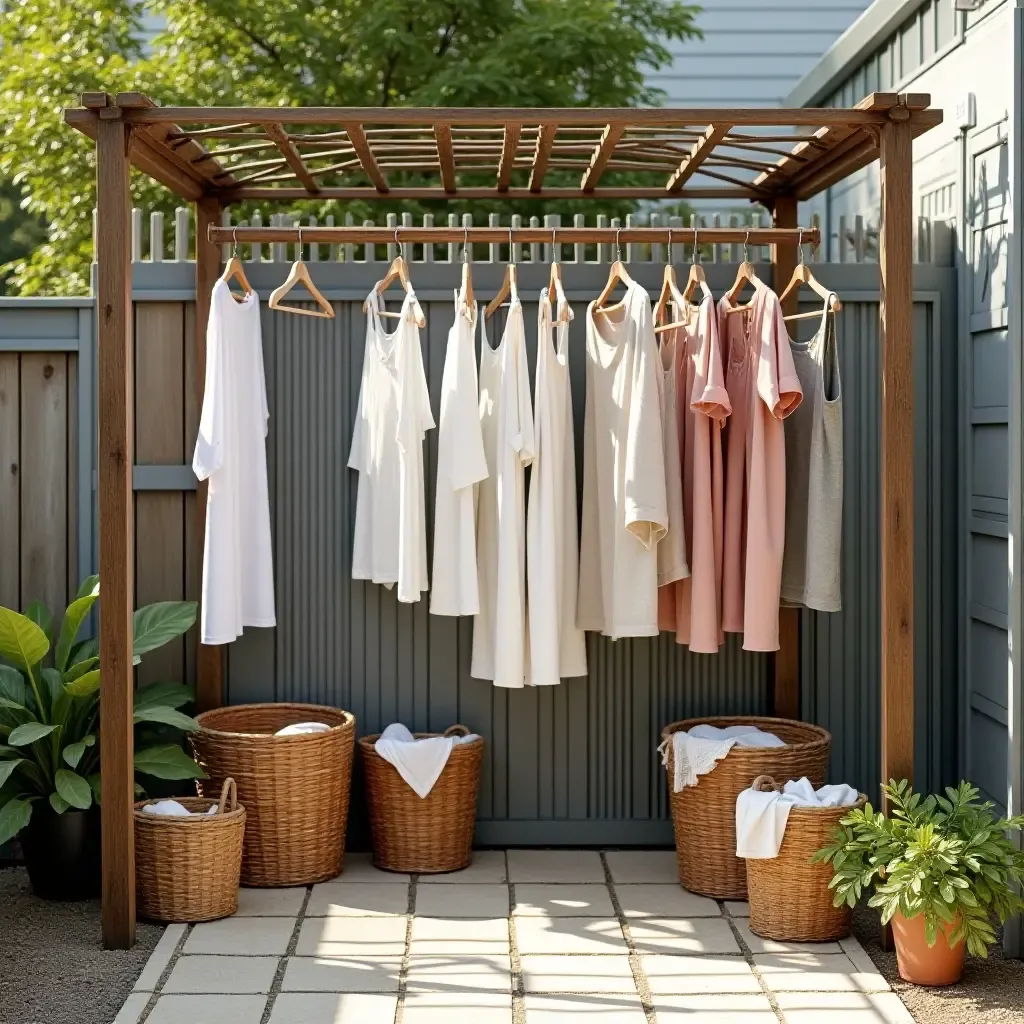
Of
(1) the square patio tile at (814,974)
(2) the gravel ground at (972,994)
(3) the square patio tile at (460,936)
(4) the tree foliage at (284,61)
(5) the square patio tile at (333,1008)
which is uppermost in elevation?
(4) the tree foliage at (284,61)

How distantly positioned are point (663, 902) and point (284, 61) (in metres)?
5.27

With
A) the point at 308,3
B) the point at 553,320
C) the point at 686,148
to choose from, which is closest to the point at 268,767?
the point at 553,320

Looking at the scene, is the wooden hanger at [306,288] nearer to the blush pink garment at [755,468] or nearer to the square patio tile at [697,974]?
the blush pink garment at [755,468]

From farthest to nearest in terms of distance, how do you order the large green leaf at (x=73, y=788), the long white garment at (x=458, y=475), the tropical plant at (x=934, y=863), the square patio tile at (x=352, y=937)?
the long white garment at (x=458, y=475), the large green leaf at (x=73, y=788), the square patio tile at (x=352, y=937), the tropical plant at (x=934, y=863)

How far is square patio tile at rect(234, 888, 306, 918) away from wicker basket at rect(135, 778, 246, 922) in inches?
3.8

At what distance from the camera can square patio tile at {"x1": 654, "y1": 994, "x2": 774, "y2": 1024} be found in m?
3.09

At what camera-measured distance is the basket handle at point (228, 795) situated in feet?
12.5

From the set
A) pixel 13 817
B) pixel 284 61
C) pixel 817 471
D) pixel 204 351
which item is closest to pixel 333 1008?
pixel 13 817

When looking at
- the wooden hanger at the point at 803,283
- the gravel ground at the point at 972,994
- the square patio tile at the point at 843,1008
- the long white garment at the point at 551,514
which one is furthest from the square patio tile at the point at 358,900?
the wooden hanger at the point at 803,283

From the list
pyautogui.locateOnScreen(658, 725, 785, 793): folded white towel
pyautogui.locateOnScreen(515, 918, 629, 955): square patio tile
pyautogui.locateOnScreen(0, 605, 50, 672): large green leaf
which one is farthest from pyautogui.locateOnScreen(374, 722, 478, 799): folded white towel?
pyautogui.locateOnScreen(0, 605, 50, 672): large green leaf

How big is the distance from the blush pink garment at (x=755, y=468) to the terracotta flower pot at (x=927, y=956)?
929mm

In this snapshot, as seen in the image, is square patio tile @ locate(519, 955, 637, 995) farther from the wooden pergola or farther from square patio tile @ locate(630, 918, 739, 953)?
the wooden pergola

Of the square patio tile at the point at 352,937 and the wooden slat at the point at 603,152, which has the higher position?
the wooden slat at the point at 603,152

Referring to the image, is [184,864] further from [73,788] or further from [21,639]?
[21,639]
